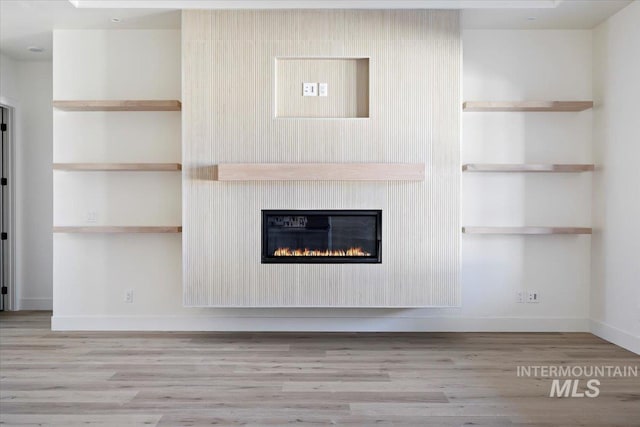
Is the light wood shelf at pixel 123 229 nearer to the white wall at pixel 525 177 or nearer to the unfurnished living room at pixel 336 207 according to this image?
the unfurnished living room at pixel 336 207

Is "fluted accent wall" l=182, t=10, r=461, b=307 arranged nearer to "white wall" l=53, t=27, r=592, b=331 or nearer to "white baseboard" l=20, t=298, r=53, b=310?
"white wall" l=53, t=27, r=592, b=331

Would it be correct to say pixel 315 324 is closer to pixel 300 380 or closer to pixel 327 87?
pixel 300 380

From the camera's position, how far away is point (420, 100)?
404 centimetres

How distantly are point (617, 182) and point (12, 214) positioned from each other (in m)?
5.60

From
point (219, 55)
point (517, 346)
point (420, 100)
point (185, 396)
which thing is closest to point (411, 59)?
point (420, 100)

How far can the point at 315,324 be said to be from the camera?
14.5 ft

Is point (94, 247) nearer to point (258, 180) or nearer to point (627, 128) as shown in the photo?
point (258, 180)

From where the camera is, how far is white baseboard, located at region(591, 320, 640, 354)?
380 cm

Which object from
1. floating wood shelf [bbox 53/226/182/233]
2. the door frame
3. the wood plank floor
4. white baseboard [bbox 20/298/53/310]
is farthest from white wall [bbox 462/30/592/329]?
the door frame

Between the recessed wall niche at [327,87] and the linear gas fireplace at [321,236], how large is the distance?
0.79 metres

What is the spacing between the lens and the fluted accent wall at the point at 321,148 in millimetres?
4031

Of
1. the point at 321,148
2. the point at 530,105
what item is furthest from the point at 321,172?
the point at 530,105

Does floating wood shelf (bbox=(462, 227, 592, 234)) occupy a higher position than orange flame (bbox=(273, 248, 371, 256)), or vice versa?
floating wood shelf (bbox=(462, 227, 592, 234))

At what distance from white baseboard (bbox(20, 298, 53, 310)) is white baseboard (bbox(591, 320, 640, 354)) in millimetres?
5156
